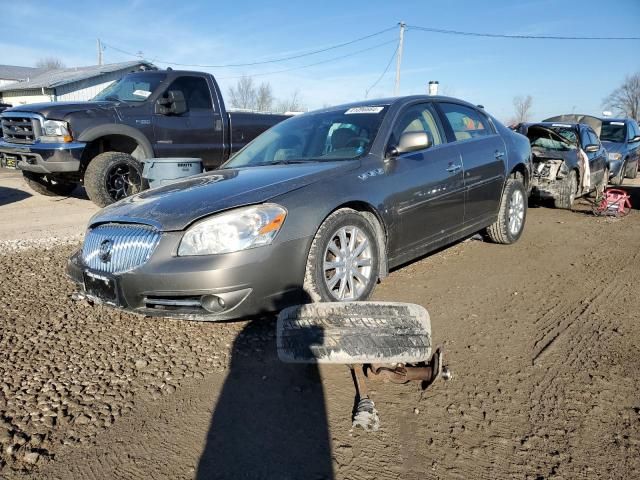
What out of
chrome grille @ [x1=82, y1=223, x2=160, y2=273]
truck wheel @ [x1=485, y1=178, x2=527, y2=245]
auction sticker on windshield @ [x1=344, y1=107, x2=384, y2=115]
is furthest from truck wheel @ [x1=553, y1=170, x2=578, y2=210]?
chrome grille @ [x1=82, y1=223, x2=160, y2=273]

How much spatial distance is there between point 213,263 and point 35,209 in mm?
6015

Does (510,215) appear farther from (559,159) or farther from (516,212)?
(559,159)

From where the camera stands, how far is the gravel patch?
213cm

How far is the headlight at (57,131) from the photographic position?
619 centimetres

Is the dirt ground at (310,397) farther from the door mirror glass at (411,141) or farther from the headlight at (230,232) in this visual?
the door mirror glass at (411,141)

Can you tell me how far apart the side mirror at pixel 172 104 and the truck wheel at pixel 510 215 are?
182 inches

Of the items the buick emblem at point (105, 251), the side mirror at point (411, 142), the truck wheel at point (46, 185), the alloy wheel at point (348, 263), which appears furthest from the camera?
the truck wheel at point (46, 185)

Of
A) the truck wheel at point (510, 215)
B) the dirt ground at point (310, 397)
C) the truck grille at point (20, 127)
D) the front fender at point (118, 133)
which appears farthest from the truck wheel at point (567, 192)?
the truck grille at point (20, 127)

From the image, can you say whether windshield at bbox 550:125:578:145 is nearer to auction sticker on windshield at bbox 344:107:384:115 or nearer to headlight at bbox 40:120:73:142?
auction sticker on windshield at bbox 344:107:384:115

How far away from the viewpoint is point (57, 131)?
6.20m

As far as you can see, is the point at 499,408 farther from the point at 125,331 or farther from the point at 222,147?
the point at 222,147

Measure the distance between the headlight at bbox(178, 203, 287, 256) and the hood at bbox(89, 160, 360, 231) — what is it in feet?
0.17

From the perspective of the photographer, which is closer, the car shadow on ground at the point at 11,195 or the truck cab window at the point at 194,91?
the truck cab window at the point at 194,91

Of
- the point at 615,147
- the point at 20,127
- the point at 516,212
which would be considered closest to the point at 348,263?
the point at 516,212
